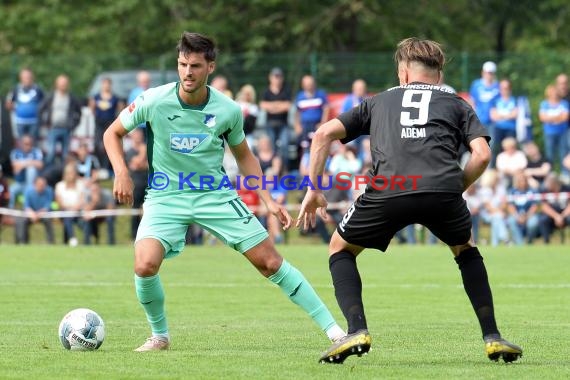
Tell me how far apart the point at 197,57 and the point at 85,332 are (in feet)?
6.56

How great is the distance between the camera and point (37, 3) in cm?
4031

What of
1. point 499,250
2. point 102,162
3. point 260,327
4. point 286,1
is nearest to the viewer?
point 260,327

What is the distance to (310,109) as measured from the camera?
75.7ft

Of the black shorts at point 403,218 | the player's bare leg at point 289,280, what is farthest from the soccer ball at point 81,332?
the black shorts at point 403,218

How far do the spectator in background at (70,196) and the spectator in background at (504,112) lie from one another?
7.54 metres

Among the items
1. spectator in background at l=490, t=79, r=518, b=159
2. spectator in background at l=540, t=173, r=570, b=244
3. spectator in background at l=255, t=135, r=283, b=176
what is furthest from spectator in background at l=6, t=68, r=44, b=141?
spectator in background at l=540, t=173, r=570, b=244

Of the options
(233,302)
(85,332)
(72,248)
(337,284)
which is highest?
(337,284)

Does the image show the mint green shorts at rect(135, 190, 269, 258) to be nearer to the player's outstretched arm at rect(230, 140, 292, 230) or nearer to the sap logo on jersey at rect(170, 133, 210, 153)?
the player's outstretched arm at rect(230, 140, 292, 230)

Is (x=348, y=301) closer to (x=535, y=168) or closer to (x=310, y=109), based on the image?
(x=535, y=168)

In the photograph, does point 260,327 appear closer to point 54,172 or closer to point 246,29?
point 54,172

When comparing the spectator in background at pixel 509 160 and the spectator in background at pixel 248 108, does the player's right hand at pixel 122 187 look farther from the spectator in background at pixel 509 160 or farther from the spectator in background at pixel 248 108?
the spectator in background at pixel 509 160

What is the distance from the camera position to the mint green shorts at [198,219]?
8336 millimetres

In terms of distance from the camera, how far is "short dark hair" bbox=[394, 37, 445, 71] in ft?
25.0

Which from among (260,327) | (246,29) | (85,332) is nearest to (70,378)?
(85,332)
